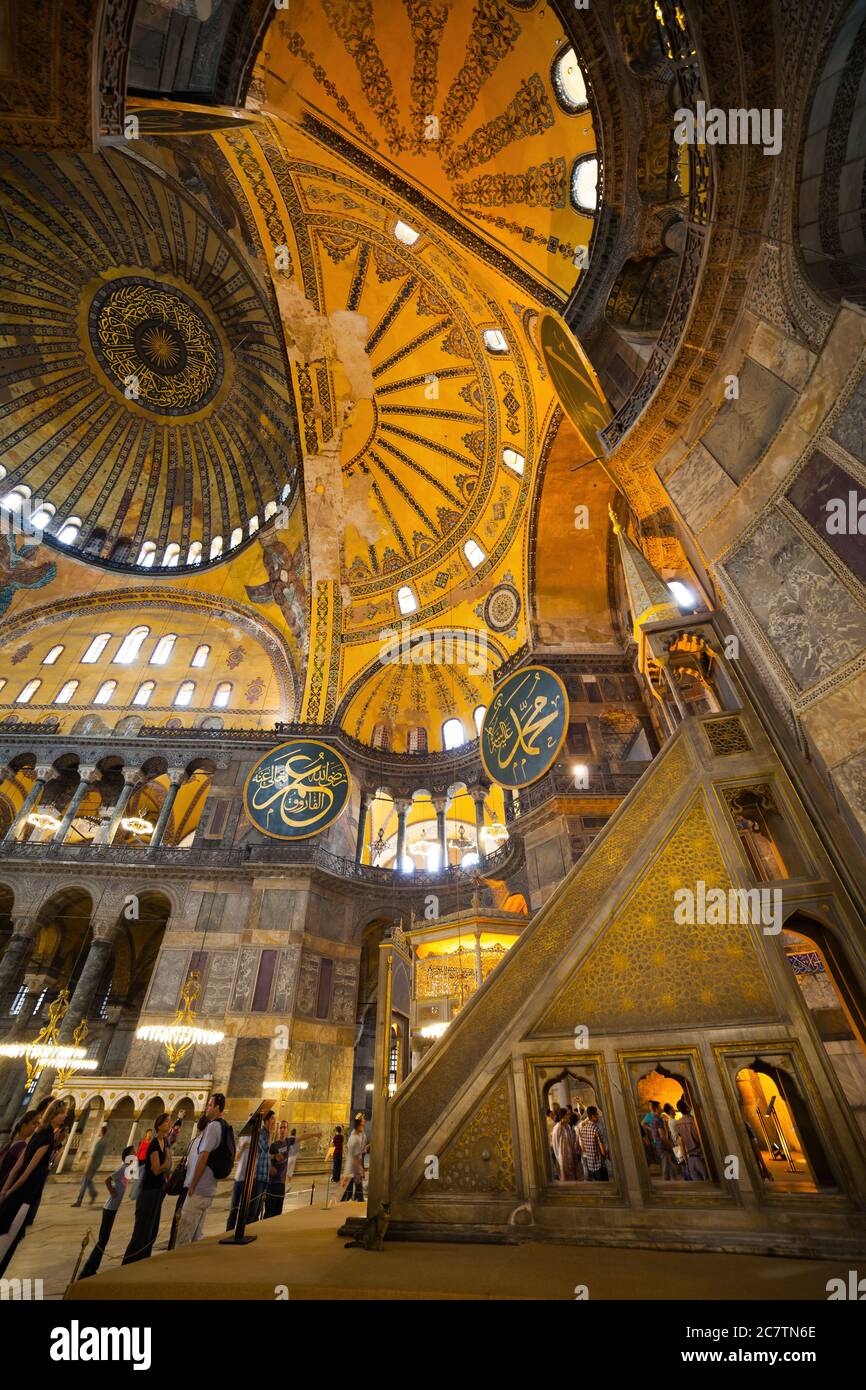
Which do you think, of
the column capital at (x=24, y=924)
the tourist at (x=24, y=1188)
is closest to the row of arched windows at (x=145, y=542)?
the column capital at (x=24, y=924)

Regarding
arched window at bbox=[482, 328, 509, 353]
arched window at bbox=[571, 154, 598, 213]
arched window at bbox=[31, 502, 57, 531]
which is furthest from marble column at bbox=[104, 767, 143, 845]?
arched window at bbox=[571, 154, 598, 213]

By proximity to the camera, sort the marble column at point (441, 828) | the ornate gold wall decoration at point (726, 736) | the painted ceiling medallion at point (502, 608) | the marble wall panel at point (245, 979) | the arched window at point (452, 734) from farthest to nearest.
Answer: the arched window at point (452, 734)
the marble column at point (441, 828)
the painted ceiling medallion at point (502, 608)
the marble wall panel at point (245, 979)
the ornate gold wall decoration at point (726, 736)

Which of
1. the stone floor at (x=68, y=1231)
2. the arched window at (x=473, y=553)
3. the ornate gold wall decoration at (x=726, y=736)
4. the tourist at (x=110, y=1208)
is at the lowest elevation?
the stone floor at (x=68, y=1231)

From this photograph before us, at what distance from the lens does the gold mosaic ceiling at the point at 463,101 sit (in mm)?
6746

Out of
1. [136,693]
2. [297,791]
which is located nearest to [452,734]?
[297,791]

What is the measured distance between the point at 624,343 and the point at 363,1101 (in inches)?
753

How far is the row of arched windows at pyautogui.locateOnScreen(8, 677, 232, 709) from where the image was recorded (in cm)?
1700

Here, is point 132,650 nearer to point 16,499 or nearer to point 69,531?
point 69,531

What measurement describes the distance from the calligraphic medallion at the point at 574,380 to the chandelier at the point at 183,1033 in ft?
40.7

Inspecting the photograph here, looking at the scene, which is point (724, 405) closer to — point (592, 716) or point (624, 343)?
point (624, 343)

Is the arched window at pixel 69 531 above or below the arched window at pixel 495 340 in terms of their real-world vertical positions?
above

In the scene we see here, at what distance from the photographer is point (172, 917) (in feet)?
43.3

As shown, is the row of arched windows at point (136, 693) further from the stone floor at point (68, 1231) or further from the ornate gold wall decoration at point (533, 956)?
the ornate gold wall decoration at point (533, 956)
